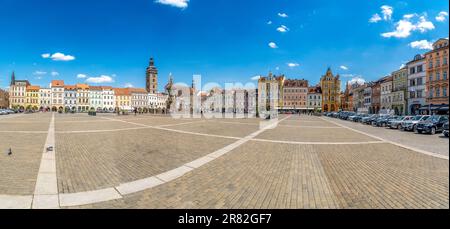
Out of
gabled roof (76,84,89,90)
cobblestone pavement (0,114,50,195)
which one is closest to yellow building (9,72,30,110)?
gabled roof (76,84,89,90)

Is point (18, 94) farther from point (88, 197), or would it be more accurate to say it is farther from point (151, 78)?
point (88, 197)

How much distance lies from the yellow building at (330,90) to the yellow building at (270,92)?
716 inches

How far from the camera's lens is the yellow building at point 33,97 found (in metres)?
106

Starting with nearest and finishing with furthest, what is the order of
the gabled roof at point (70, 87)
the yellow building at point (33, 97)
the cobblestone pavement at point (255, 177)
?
the cobblestone pavement at point (255, 177) → the yellow building at point (33, 97) → the gabled roof at point (70, 87)

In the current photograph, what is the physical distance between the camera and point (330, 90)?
97.2 metres

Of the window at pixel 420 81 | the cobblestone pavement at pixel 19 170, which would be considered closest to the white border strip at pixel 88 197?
the cobblestone pavement at pixel 19 170

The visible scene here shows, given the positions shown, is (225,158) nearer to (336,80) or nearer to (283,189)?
(283,189)

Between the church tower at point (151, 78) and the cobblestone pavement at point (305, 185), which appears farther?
the church tower at point (151, 78)

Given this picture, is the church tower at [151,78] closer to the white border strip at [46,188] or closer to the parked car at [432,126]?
the parked car at [432,126]

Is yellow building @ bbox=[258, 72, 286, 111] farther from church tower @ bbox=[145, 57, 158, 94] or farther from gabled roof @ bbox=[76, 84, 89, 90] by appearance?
gabled roof @ bbox=[76, 84, 89, 90]

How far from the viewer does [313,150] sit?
10.2 metres

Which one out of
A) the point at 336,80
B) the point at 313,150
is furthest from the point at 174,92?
the point at 336,80

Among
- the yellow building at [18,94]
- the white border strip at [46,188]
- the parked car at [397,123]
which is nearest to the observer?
the white border strip at [46,188]
